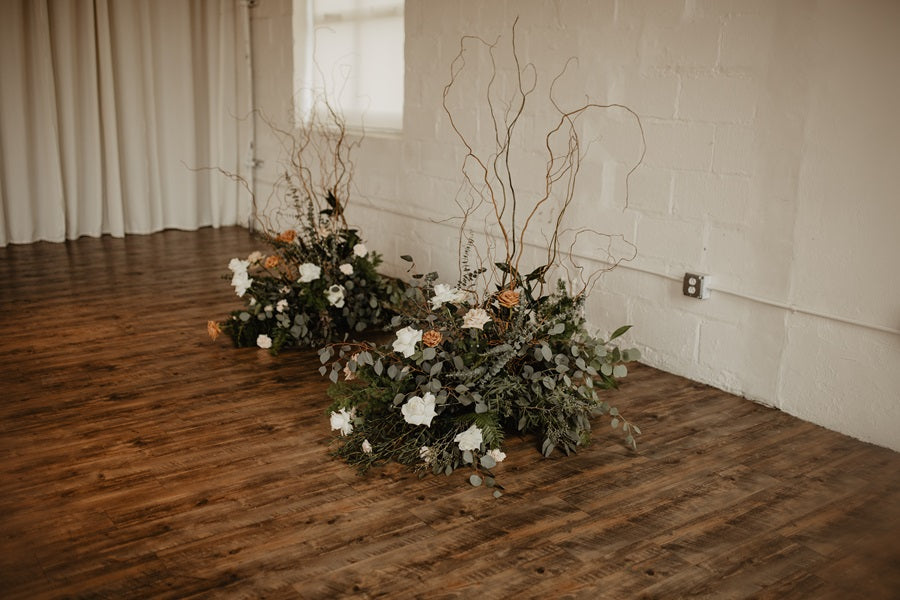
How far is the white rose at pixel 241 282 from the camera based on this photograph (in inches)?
151

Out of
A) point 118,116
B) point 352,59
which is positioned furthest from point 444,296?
point 118,116

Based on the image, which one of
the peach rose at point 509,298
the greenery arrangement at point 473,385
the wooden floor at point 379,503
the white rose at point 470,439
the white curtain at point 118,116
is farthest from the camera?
the white curtain at point 118,116

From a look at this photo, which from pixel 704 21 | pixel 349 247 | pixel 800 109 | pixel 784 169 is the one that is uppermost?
pixel 704 21

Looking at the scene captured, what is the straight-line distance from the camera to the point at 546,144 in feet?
13.0

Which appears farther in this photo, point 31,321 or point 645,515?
point 31,321

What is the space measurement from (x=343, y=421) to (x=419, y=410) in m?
0.28

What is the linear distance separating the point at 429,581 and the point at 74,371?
2.06 meters

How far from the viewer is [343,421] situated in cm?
268

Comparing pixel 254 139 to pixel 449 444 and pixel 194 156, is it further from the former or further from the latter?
pixel 449 444

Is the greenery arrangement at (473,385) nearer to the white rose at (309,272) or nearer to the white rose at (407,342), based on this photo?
the white rose at (407,342)

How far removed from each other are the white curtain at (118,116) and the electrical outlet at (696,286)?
4297mm

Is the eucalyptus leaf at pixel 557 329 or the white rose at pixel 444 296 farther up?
the white rose at pixel 444 296

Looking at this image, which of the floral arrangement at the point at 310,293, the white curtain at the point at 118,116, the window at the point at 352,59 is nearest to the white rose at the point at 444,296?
the floral arrangement at the point at 310,293

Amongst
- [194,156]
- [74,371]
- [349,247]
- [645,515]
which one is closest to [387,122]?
[349,247]
